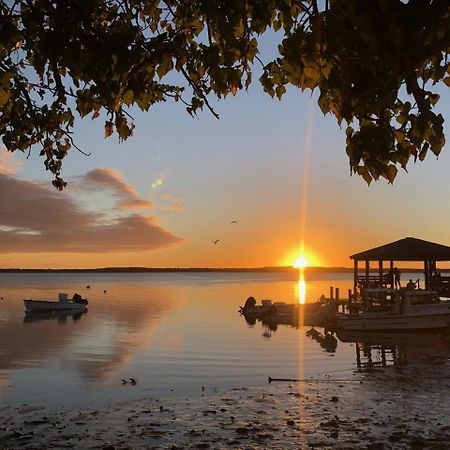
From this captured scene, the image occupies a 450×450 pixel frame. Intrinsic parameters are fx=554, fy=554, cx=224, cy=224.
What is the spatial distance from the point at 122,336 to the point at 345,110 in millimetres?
39131

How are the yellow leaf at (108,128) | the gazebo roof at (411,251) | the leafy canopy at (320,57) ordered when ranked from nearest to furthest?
the leafy canopy at (320,57), the yellow leaf at (108,128), the gazebo roof at (411,251)

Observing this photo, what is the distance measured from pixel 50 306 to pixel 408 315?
40.7 meters

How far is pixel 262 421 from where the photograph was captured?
1468cm

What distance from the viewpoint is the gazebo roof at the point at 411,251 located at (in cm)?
3909

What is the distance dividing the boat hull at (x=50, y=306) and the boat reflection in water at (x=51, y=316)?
36cm

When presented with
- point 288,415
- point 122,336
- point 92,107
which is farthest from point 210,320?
point 92,107

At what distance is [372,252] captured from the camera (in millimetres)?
40875

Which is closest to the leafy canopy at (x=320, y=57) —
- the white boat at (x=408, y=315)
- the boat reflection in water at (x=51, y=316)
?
the white boat at (x=408, y=315)

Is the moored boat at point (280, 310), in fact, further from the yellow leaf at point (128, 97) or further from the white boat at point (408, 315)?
the yellow leaf at point (128, 97)

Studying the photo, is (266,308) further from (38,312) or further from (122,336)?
(38,312)

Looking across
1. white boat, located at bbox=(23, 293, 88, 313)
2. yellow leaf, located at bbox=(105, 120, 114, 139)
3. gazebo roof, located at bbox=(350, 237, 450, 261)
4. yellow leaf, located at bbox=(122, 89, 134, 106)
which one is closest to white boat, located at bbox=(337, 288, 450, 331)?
gazebo roof, located at bbox=(350, 237, 450, 261)

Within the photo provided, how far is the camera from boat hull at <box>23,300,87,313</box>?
60688 millimetres

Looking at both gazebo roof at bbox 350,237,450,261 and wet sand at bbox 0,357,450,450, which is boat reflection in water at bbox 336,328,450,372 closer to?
gazebo roof at bbox 350,237,450,261

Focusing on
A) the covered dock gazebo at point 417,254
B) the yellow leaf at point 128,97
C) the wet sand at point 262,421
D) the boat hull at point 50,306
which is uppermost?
the covered dock gazebo at point 417,254
